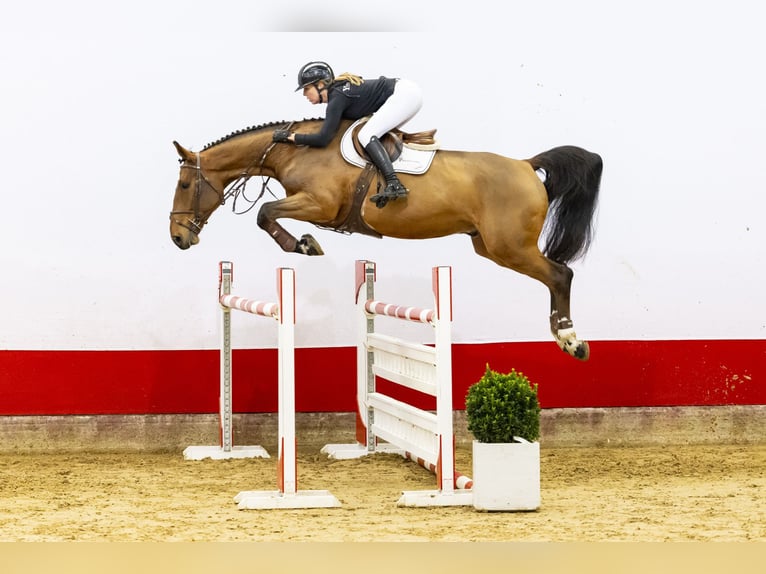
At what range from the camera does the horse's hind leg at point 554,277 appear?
5039 mm

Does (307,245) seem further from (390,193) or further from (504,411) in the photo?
(504,411)

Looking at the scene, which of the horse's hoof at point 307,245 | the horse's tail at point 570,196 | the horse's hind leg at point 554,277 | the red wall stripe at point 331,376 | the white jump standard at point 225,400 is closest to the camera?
the horse's hoof at point 307,245

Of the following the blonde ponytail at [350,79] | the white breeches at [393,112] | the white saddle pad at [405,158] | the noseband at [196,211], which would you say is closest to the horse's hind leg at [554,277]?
the white saddle pad at [405,158]

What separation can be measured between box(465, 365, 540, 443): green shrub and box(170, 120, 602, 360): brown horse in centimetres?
77

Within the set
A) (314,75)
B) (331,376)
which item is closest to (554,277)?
(314,75)

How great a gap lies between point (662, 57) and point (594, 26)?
18.3 inches

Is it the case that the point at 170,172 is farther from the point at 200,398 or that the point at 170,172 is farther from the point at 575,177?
the point at 575,177

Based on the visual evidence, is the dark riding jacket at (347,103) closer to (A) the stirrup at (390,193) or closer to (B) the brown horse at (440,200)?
(B) the brown horse at (440,200)

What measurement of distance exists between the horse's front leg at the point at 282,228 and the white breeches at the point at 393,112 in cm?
44

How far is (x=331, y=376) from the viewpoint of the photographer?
6250mm

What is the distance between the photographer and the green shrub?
14.2 ft

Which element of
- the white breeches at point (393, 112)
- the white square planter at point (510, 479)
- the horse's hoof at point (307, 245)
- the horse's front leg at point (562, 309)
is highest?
the white breeches at point (393, 112)

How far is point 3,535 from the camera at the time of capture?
12.6 ft

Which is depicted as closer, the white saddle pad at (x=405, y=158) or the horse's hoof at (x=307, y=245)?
the horse's hoof at (x=307, y=245)
